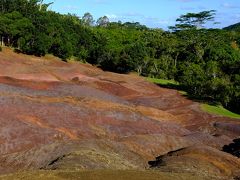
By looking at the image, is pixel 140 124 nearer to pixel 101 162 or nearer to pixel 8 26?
pixel 101 162

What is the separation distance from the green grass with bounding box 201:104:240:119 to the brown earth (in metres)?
1.67

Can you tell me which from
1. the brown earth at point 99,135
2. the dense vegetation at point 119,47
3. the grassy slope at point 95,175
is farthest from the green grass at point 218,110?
the grassy slope at point 95,175

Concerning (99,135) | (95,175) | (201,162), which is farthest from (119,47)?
(95,175)

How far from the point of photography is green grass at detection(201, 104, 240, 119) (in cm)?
7056

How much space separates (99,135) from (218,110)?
104 ft

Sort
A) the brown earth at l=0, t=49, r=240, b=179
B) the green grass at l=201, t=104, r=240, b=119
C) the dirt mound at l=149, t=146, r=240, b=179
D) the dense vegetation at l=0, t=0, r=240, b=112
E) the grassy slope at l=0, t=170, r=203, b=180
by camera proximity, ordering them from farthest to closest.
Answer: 1. the dense vegetation at l=0, t=0, r=240, b=112
2. the green grass at l=201, t=104, r=240, b=119
3. the dirt mound at l=149, t=146, r=240, b=179
4. the brown earth at l=0, t=49, r=240, b=179
5. the grassy slope at l=0, t=170, r=203, b=180

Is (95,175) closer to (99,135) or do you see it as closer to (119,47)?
(99,135)

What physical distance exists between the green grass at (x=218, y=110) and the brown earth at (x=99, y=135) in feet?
5.47

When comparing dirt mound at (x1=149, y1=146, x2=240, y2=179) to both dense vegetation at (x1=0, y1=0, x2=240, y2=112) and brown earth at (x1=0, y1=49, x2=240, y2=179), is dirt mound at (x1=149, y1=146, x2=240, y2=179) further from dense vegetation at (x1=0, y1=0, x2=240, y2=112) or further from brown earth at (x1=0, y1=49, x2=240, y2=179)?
dense vegetation at (x1=0, y1=0, x2=240, y2=112)

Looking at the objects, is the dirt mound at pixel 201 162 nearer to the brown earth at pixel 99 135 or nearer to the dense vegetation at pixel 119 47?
the brown earth at pixel 99 135

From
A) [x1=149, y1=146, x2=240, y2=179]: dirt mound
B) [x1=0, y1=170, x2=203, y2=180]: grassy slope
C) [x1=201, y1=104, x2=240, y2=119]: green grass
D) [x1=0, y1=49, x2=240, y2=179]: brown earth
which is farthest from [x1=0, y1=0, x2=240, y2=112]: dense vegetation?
[x1=0, y1=170, x2=203, y2=180]: grassy slope

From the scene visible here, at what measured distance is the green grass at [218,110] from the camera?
70.6 metres

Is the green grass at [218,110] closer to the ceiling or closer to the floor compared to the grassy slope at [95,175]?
closer to the floor

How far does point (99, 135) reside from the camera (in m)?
45.1
